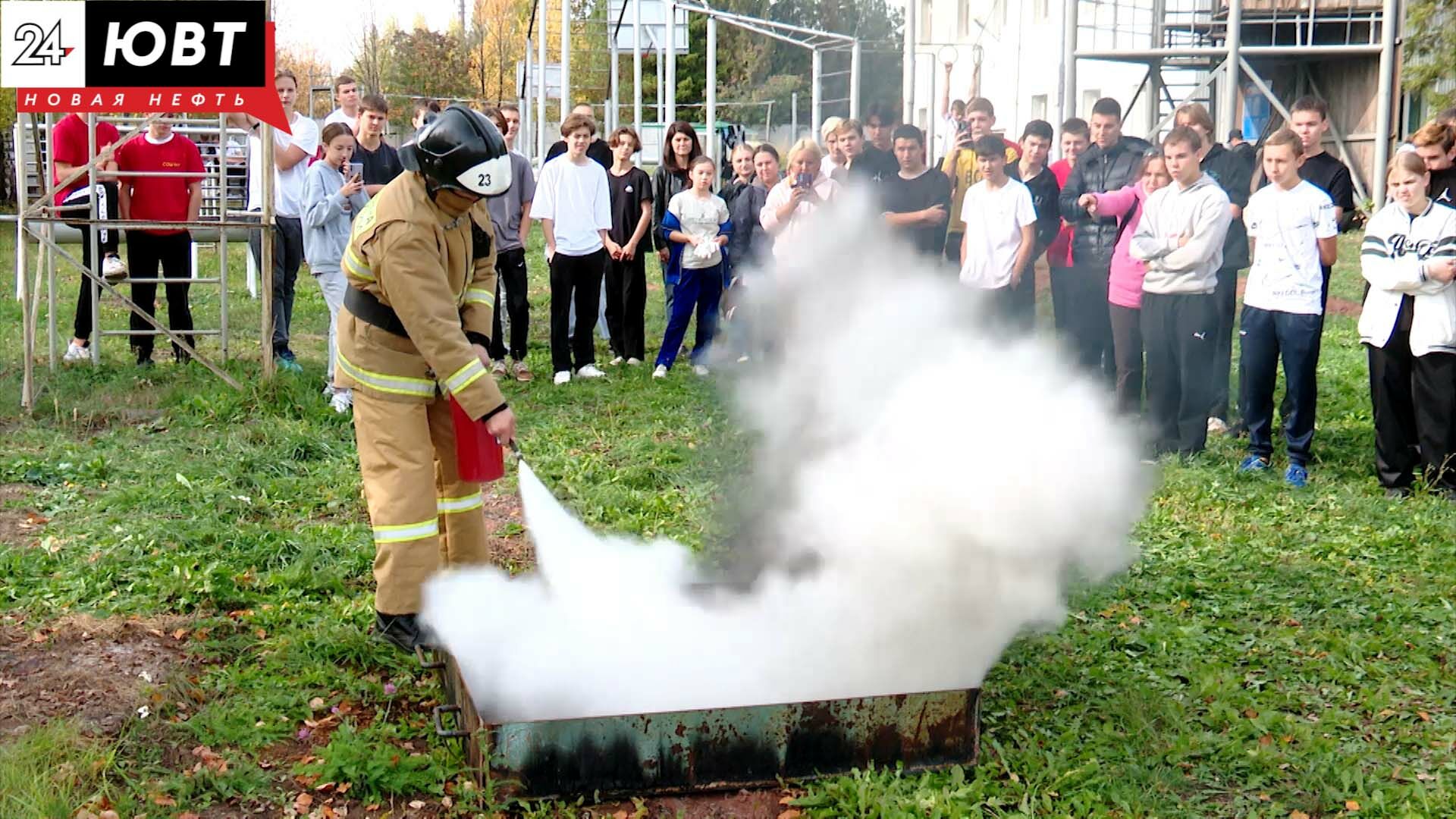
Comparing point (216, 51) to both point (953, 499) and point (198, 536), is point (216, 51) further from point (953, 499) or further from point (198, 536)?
point (953, 499)

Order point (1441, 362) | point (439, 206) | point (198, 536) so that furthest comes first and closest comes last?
point (1441, 362) < point (198, 536) < point (439, 206)

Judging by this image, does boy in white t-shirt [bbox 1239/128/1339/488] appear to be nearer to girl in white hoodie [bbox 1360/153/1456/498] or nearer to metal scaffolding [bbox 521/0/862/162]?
girl in white hoodie [bbox 1360/153/1456/498]

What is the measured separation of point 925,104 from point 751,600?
197 centimetres

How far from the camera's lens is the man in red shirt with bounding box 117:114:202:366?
1119cm

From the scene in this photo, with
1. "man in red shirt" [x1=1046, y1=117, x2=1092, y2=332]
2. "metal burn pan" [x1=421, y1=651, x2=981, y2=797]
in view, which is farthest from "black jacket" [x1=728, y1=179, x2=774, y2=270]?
"metal burn pan" [x1=421, y1=651, x2=981, y2=797]

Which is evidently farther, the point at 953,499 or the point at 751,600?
the point at 751,600

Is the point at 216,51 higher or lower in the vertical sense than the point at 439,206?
higher

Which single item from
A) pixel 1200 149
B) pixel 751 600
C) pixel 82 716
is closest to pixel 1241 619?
pixel 751 600

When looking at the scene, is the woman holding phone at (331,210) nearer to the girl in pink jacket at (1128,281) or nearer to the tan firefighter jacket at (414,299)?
the tan firefighter jacket at (414,299)

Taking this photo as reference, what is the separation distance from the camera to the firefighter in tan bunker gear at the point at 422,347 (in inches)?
187

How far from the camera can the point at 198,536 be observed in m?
6.65

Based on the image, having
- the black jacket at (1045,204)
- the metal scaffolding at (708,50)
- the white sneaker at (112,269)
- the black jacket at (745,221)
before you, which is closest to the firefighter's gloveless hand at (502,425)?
the metal scaffolding at (708,50)

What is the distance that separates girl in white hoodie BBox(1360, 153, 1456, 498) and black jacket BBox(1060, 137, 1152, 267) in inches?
69.0

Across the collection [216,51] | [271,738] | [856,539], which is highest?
[216,51]
